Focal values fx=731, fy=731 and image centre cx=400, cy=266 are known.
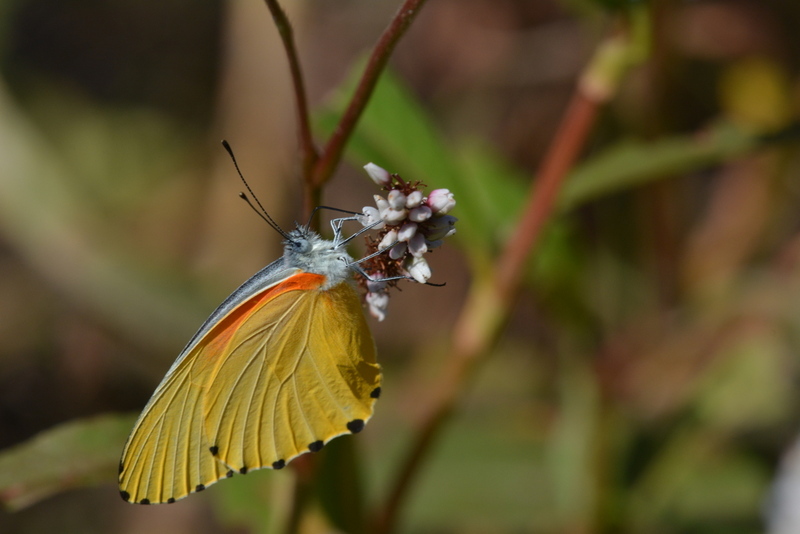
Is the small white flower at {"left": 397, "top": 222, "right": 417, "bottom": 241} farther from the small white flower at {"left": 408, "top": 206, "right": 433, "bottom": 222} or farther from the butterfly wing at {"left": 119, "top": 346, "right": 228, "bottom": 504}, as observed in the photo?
the butterfly wing at {"left": 119, "top": 346, "right": 228, "bottom": 504}

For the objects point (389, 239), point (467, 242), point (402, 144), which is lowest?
point (389, 239)

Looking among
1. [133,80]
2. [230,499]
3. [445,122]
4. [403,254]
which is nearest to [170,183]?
[133,80]

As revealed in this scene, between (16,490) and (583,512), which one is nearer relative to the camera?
(16,490)

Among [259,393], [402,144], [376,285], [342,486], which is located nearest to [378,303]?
[376,285]

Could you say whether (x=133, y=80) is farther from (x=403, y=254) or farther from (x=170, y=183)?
(x=403, y=254)

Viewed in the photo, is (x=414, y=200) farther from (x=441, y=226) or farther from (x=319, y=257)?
(x=319, y=257)

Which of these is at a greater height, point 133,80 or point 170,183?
point 133,80

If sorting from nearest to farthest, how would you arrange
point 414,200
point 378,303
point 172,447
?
1. point 414,200
2. point 378,303
3. point 172,447

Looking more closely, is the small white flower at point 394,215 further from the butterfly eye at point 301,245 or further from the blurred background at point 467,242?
the blurred background at point 467,242
